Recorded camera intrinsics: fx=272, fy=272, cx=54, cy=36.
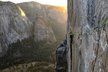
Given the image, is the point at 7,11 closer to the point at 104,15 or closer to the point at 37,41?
the point at 37,41

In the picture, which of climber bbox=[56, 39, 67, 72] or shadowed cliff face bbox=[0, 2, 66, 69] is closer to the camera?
climber bbox=[56, 39, 67, 72]

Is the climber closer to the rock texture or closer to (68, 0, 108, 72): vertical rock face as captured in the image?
(68, 0, 108, 72): vertical rock face

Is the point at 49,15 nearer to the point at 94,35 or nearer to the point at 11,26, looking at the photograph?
the point at 11,26

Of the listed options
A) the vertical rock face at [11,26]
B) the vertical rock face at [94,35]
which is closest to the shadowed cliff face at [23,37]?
the vertical rock face at [11,26]

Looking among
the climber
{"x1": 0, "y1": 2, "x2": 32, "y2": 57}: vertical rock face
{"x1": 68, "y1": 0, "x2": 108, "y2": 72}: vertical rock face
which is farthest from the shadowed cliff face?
{"x1": 68, "y1": 0, "x2": 108, "y2": 72}: vertical rock face

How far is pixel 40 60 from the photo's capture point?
1382 inches

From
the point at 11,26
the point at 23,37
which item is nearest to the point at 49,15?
the point at 23,37

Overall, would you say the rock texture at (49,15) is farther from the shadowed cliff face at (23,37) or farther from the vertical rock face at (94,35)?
the vertical rock face at (94,35)

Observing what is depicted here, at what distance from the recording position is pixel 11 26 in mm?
37281

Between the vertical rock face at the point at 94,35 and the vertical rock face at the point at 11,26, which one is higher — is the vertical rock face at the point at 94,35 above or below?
above

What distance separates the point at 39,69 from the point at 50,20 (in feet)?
57.8

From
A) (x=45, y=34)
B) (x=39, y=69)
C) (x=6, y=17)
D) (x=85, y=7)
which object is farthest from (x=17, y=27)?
(x=85, y=7)

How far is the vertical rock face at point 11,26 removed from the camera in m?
35.5

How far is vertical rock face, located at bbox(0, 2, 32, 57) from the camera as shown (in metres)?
35.5
